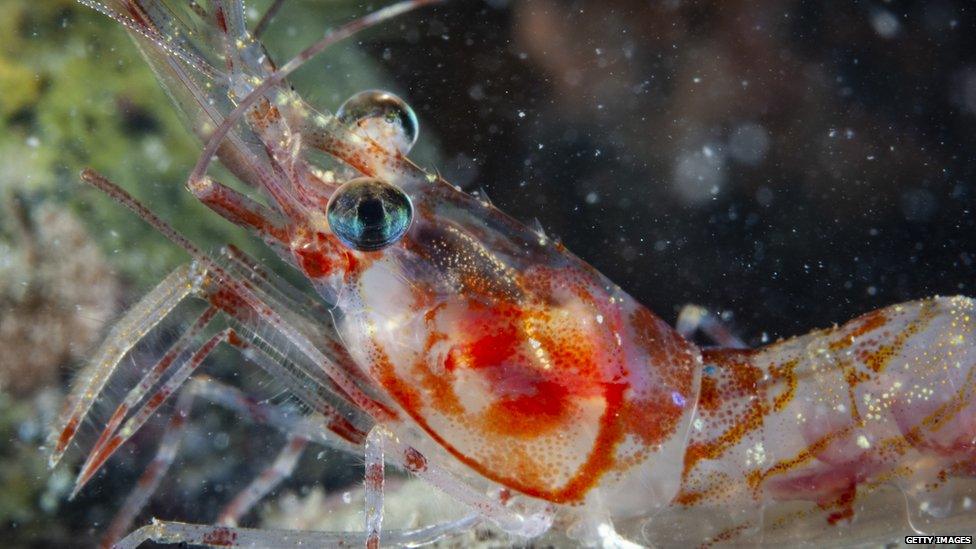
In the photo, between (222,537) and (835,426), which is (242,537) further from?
(835,426)

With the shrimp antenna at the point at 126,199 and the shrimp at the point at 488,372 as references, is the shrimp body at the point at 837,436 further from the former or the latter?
the shrimp antenna at the point at 126,199

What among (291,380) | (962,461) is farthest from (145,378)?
(962,461)

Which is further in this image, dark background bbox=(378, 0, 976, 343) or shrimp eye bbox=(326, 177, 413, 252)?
dark background bbox=(378, 0, 976, 343)

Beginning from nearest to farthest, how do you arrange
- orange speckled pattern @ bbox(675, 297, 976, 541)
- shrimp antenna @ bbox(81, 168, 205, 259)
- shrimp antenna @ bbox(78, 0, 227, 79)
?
shrimp antenna @ bbox(78, 0, 227, 79)
shrimp antenna @ bbox(81, 168, 205, 259)
orange speckled pattern @ bbox(675, 297, 976, 541)

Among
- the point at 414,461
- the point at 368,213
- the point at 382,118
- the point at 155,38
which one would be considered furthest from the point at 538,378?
the point at 155,38

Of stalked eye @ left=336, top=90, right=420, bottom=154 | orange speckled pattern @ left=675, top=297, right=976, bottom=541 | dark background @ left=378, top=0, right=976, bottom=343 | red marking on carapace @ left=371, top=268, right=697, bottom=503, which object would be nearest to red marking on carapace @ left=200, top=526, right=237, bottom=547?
red marking on carapace @ left=371, top=268, right=697, bottom=503

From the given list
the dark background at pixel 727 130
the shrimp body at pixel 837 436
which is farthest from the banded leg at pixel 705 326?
the shrimp body at pixel 837 436

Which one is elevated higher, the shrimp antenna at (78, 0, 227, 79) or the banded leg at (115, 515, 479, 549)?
the shrimp antenna at (78, 0, 227, 79)

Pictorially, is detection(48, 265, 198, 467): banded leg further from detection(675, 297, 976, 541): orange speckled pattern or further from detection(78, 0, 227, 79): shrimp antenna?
detection(675, 297, 976, 541): orange speckled pattern
